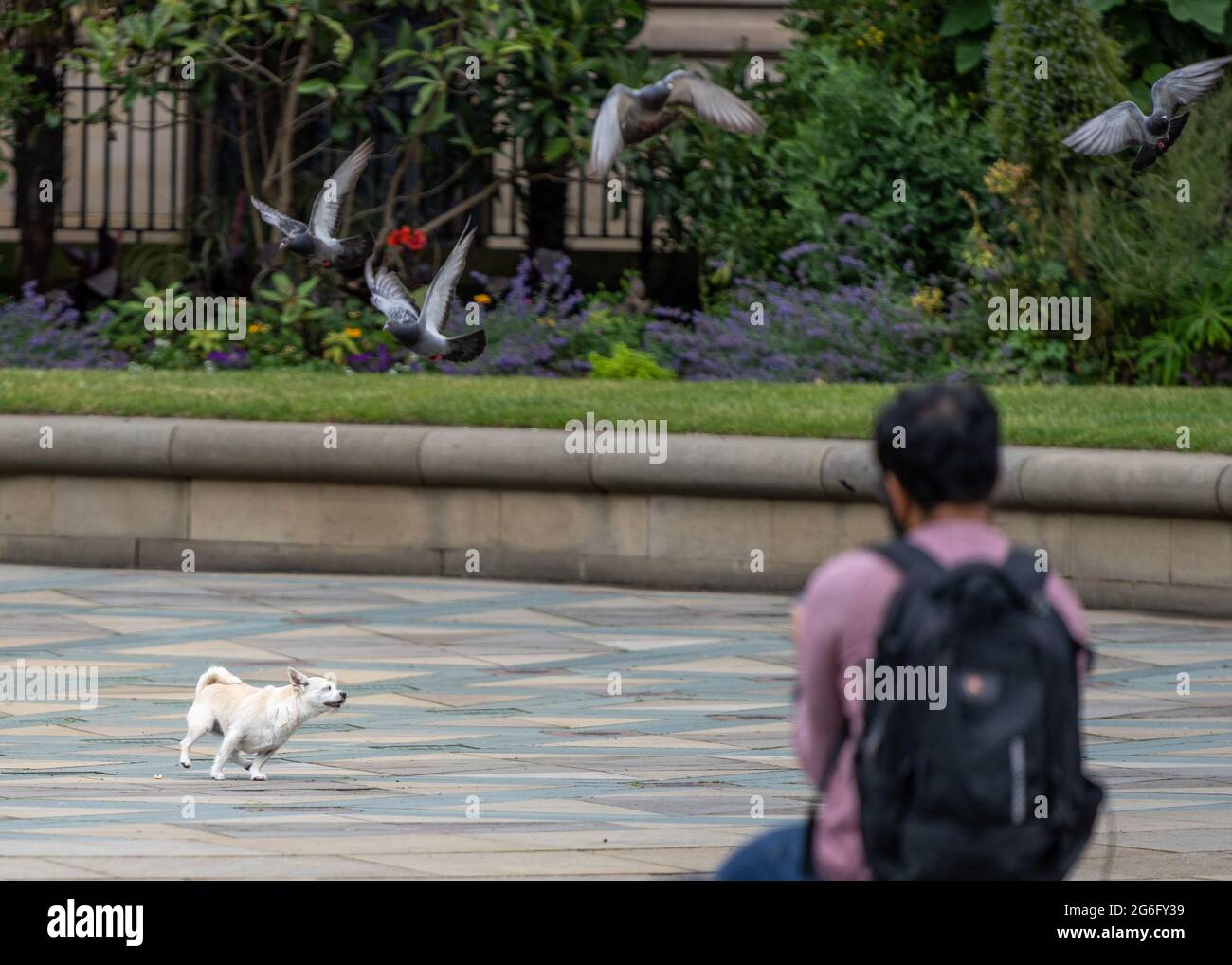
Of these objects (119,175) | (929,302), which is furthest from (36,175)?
(929,302)

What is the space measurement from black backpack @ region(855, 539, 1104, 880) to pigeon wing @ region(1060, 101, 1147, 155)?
377 inches

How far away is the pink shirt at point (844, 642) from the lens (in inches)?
135

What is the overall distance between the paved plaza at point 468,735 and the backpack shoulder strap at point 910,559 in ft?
7.46

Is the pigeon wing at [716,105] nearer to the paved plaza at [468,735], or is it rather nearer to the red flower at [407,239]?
the paved plaza at [468,735]

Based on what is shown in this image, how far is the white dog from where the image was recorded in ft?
23.7

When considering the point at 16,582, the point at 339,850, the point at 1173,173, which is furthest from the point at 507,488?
the point at 339,850

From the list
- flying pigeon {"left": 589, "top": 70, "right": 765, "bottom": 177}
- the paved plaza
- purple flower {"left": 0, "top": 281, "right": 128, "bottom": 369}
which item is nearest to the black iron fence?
purple flower {"left": 0, "top": 281, "right": 128, "bottom": 369}

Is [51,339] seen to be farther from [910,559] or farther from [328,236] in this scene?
[910,559]

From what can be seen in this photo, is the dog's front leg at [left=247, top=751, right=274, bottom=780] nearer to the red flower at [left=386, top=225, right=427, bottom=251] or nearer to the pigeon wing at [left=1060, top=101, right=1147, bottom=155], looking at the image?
the pigeon wing at [left=1060, top=101, right=1147, bottom=155]

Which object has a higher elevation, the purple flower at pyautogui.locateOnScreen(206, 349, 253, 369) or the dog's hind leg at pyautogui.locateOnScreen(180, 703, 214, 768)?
the purple flower at pyautogui.locateOnScreen(206, 349, 253, 369)

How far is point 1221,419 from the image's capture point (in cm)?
1234

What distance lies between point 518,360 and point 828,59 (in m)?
3.91
